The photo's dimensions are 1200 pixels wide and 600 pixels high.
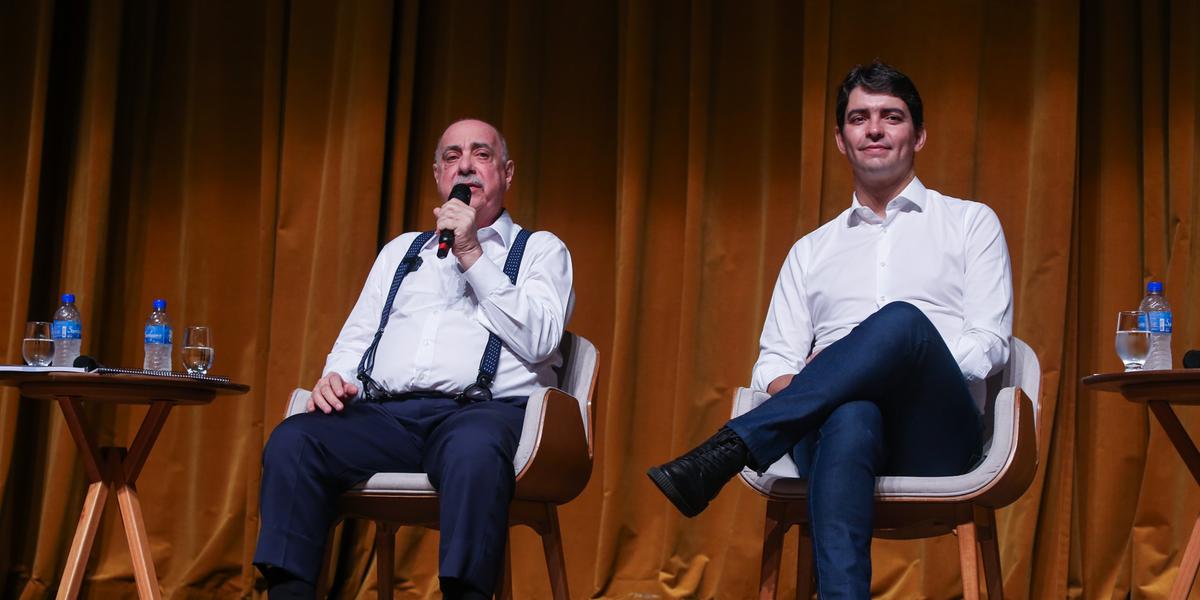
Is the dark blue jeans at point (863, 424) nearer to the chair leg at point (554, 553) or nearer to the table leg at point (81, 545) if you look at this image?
the chair leg at point (554, 553)

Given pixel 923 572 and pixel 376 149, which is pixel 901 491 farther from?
pixel 376 149

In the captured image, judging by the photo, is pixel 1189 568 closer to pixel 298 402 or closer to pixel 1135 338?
pixel 1135 338

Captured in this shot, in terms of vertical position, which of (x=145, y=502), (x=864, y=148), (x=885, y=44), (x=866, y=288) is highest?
(x=885, y=44)

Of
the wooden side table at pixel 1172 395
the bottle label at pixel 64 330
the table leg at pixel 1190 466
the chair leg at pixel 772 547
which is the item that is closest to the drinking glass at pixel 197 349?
the bottle label at pixel 64 330

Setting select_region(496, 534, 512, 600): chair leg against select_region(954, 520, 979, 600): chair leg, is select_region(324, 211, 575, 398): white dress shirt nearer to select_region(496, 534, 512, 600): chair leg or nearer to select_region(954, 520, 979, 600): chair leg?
select_region(496, 534, 512, 600): chair leg

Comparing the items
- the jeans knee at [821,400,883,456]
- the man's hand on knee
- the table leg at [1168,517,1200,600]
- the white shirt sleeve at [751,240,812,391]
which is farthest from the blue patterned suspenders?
the table leg at [1168,517,1200,600]

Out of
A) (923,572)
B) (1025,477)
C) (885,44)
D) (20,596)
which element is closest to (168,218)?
(20,596)

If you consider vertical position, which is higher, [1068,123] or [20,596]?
[1068,123]

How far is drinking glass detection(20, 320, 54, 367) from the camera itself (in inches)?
109

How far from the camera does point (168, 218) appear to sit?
13.2 ft

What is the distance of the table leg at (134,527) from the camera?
273 centimetres

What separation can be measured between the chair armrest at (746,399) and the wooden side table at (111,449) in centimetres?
109

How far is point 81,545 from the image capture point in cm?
269

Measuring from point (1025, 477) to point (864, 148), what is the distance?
2.45ft
